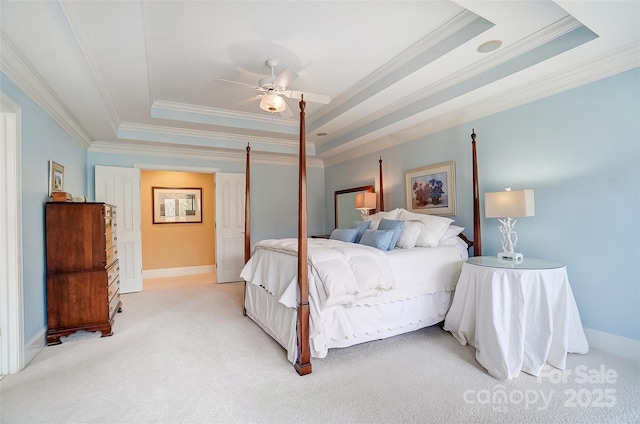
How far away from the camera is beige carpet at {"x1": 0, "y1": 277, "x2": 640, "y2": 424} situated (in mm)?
1893

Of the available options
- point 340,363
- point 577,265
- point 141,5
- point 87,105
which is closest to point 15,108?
point 87,105

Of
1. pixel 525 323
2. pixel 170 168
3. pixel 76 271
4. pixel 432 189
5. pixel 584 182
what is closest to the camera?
pixel 525 323

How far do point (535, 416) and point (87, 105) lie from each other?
4.69 metres

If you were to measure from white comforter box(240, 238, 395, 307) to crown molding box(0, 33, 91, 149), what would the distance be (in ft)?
8.24

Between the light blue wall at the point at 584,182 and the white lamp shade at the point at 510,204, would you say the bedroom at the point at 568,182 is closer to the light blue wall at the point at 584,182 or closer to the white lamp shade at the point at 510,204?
the light blue wall at the point at 584,182

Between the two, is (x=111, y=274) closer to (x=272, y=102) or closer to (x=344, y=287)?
(x=272, y=102)

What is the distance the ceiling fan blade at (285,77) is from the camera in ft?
8.43

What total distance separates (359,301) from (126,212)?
4.30 meters

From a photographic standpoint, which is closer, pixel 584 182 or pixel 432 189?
pixel 584 182

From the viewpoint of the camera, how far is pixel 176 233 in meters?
6.61

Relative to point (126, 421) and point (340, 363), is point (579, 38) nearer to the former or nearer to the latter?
point (340, 363)

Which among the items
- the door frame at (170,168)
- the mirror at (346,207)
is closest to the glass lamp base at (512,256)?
the mirror at (346,207)

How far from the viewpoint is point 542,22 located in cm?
232

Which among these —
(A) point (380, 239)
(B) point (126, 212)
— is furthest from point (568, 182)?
(B) point (126, 212)
